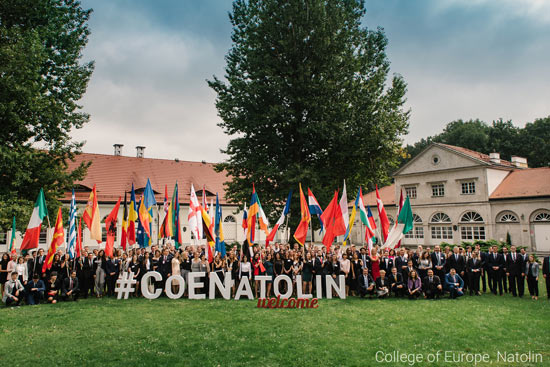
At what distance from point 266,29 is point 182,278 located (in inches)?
587

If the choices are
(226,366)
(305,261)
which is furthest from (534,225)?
(226,366)

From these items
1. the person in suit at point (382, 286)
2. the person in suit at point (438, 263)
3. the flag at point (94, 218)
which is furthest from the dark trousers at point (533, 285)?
the flag at point (94, 218)

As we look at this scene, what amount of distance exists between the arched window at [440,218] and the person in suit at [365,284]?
2755 centimetres

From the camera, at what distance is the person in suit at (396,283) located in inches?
538

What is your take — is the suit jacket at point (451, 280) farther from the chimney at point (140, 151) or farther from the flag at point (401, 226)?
the chimney at point (140, 151)

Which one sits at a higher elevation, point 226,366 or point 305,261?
point 305,261

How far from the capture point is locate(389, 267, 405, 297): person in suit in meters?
13.7

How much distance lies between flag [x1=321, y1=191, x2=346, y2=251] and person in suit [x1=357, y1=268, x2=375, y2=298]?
1.64 meters

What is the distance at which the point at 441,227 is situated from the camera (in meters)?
38.1

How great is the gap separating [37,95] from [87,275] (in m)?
9.66

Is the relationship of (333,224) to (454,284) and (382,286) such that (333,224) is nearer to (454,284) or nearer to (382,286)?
(382,286)

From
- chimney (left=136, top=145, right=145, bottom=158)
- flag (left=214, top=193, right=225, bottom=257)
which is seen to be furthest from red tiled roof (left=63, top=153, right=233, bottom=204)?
flag (left=214, top=193, right=225, bottom=257)

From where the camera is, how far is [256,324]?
393 inches

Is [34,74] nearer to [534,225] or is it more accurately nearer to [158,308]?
[158,308]
